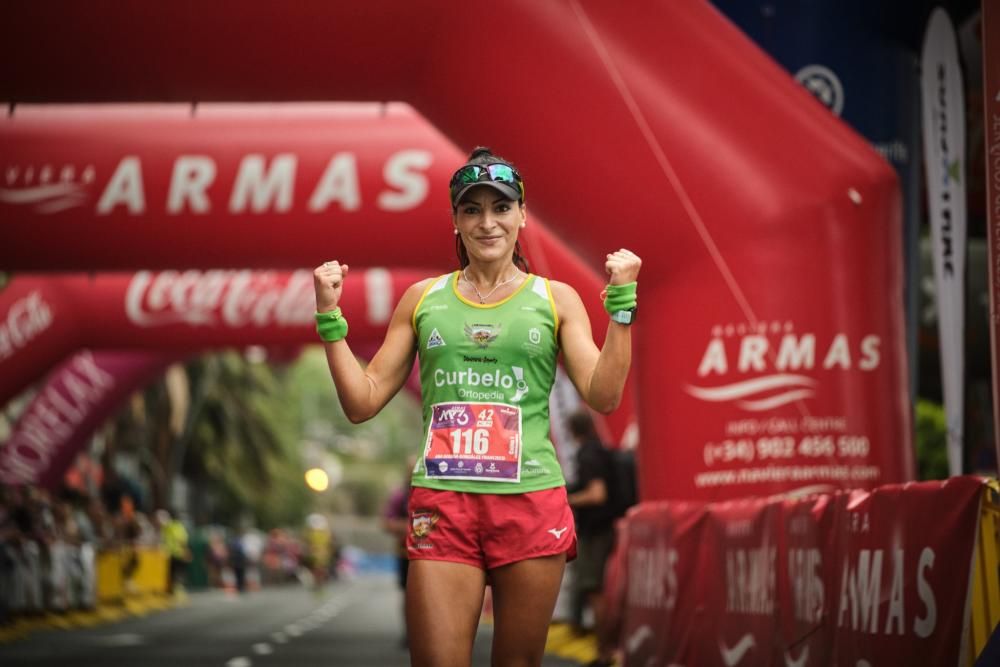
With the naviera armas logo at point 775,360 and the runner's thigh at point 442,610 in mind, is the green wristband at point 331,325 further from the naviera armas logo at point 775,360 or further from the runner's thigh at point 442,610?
the naviera armas logo at point 775,360

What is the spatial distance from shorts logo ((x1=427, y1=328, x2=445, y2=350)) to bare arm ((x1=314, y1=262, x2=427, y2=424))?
0.12 metres

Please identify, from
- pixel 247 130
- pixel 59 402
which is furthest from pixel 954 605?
pixel 59 402

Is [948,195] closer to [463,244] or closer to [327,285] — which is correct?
[463,244]

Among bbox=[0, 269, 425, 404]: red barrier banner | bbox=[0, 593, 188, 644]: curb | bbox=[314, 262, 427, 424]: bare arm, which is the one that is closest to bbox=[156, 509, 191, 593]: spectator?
bbox=[0, 593, 188, 644]: curb

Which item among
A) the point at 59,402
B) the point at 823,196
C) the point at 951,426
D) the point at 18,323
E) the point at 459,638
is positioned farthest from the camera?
the point at 59,402

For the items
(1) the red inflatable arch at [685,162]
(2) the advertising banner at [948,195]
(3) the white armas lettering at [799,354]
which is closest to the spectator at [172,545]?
(1) the red inflatable arch at [685,162]

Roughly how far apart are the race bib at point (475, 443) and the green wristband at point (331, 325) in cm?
37

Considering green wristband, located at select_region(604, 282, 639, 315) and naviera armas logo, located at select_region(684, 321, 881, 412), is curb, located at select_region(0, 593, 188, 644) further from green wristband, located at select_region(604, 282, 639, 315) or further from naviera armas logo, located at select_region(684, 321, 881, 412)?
green wristband, located at select_region(604, 282, 639, 315)

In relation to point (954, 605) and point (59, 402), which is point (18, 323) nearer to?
point (59, 402)

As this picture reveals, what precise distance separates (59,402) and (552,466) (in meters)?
20.3

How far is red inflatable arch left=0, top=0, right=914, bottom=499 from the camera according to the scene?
937 cm

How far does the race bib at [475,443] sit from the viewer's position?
15.1 ft

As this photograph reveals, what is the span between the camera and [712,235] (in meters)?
9.61

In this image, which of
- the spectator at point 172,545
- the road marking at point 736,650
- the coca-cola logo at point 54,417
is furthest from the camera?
the spectator at point 172,545
